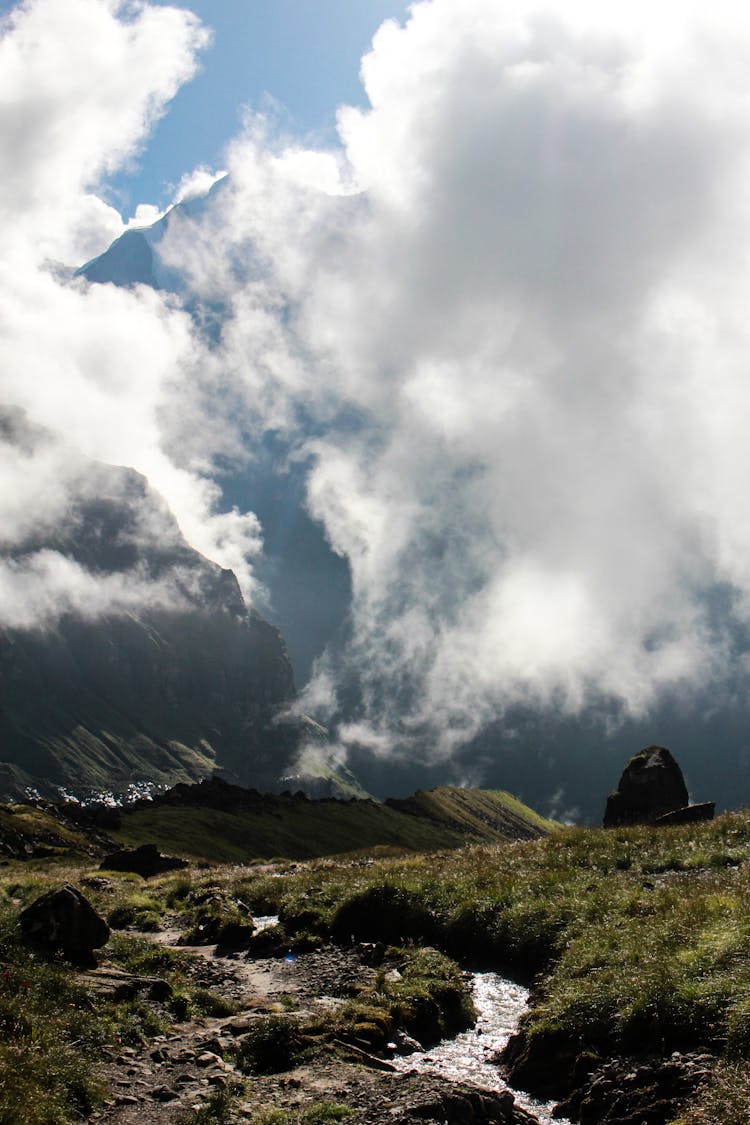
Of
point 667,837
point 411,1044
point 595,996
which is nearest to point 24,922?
point 411,1044

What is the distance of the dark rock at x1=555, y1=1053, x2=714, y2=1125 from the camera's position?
1206 cm

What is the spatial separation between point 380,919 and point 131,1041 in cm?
1232

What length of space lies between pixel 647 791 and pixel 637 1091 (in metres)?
50.1

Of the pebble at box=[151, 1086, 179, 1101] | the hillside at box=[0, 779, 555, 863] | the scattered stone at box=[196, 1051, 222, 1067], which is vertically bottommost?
the pebble at box=[151, 1086, 179, 1101]

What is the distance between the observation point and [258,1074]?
49.0 feet

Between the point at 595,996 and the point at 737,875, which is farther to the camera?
the point at 737,875

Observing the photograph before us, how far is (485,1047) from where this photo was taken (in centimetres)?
1725

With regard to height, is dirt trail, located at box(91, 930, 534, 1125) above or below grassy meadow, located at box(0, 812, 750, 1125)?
below

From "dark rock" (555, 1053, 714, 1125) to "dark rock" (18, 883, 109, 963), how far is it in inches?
517

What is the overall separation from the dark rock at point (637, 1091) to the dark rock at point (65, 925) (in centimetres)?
1312

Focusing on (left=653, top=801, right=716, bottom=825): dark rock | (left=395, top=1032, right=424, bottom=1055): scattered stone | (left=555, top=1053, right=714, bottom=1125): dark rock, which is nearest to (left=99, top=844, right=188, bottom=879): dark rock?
(left=653, top=801, right=716, bottom=825): dark rock

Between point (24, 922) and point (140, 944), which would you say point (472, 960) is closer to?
point (140, 944)

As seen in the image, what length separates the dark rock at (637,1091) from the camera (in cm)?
1206

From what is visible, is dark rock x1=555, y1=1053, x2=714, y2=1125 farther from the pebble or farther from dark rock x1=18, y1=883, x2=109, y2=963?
dark rock x1=18, y1=883, x2=109, y2=963
